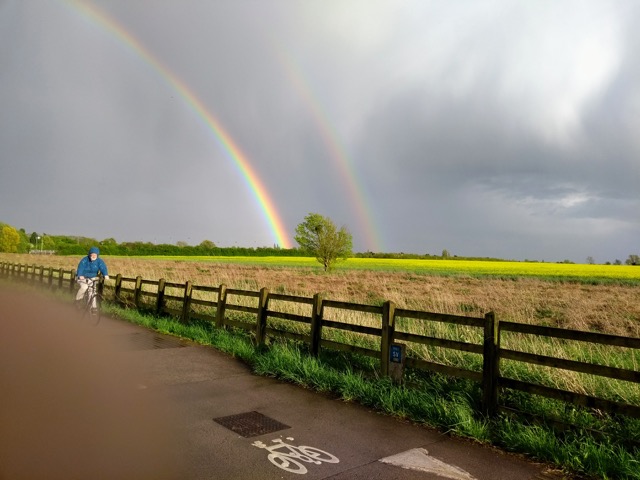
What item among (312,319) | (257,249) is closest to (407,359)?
(312,319)

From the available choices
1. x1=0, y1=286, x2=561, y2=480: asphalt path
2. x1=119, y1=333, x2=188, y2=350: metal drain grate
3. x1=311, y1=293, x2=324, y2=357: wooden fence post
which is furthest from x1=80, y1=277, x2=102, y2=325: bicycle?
x1=311, y1=293, x2=324, y2=357: wooden fence post

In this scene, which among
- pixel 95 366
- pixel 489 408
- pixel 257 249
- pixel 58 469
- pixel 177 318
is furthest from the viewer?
pixel 257 249

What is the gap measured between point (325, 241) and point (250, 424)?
48.3 meters

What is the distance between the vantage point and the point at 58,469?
4.27m

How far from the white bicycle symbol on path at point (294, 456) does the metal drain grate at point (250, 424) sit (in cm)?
37

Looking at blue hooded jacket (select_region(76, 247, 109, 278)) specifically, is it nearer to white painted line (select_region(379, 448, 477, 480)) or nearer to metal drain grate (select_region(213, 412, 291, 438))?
metal drain grate (select_region(213, 412, 291, 438))

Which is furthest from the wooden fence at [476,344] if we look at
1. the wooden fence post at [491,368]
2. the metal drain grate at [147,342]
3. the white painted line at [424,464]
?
the white painted line at [424,464]

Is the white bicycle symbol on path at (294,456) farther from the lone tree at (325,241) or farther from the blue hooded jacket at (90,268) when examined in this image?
the lone tree at (325,241)

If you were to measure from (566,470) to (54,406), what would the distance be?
5.78m

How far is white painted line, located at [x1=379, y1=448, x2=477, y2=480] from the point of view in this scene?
4492mm

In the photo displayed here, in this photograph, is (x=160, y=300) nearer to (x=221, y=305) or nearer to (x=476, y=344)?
(x=221, y=305)

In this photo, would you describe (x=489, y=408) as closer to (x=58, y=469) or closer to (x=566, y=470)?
(x=566, y=470)

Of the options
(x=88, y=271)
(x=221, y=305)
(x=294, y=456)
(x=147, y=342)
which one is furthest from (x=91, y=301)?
(x=294, y=456)

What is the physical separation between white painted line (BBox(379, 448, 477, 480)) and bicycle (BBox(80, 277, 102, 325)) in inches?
448
